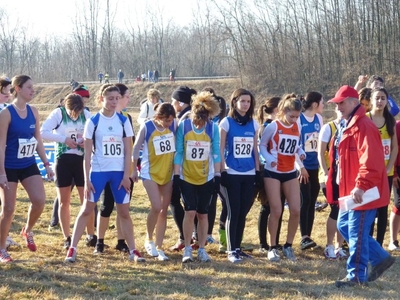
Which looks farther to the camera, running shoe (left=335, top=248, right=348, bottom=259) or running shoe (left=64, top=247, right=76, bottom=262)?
running shoe (left=335, top=248, right=348, bottom=259)

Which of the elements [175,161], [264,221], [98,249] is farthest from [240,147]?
[98,249]

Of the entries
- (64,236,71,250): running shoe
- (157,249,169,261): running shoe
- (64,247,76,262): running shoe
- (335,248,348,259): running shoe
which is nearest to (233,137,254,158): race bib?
(157,249,169,261): running shoe

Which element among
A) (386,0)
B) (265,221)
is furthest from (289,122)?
(386,0)

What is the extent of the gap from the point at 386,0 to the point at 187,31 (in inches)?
1505

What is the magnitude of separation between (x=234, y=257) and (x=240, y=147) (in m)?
1.25

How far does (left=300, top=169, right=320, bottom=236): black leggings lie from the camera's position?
7.22 m

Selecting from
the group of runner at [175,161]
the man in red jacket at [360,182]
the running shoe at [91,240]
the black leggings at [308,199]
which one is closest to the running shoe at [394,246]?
the group of runner at [175,161]

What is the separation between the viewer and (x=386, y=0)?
149ft

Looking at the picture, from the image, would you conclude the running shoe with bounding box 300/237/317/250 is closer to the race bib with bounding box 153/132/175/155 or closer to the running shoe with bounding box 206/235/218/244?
the running shoe with bounding box 206/235/218/244

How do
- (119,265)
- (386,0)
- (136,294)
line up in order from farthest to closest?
(386,0)
(119,265)
(136,294)

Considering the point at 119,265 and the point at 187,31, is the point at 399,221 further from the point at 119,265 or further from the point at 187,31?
the point at 187,31

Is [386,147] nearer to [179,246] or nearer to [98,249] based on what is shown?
[179,246]

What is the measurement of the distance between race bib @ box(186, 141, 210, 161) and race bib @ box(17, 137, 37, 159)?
169cm

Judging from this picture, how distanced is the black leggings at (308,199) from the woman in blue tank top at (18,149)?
3.18 metres
